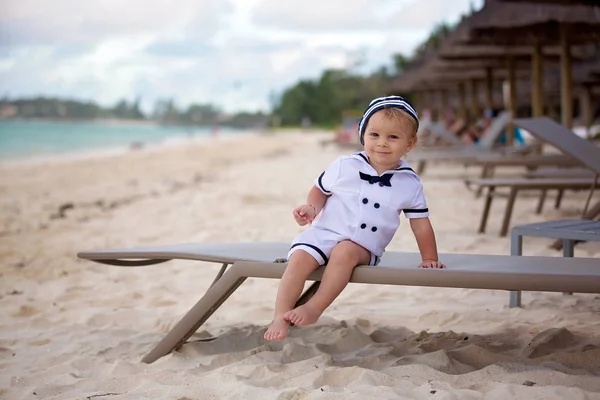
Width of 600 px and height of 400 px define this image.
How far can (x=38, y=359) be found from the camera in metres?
3.02

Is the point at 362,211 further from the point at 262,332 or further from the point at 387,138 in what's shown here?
the point at 262,332

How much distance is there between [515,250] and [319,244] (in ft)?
4.02

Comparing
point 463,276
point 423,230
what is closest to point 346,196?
point 423,230

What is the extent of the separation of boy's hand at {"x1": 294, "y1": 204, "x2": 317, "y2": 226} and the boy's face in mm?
314

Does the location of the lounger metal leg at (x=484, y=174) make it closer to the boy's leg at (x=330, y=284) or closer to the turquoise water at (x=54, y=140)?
the boy's leg at (x=330, y=284)

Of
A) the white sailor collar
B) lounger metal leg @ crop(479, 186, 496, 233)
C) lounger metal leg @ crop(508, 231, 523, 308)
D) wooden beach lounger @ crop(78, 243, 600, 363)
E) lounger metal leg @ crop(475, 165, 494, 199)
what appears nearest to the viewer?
wooden beach lounger @ crop(78, 243, 600, 363)

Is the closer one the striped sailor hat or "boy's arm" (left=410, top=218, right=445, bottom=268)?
"boy's arm" (left=410, top=218, right=445, bottom=268)

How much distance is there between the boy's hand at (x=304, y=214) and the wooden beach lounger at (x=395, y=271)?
19cm

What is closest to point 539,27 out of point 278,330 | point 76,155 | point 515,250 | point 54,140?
point 515,250

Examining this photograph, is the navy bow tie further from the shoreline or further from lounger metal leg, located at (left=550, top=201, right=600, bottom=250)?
the shoreline

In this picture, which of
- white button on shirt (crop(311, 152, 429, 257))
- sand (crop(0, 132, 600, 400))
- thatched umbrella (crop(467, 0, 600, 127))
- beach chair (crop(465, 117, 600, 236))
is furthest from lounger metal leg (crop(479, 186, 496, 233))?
thatched umbrella (crop(467, 0, 600, 127))

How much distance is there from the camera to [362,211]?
2.72 metres

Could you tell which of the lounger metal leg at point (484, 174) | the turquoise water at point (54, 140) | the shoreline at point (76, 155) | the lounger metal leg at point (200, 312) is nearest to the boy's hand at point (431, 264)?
the lounger metal leg at point (200, 312)

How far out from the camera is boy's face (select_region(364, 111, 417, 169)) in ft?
8.82
